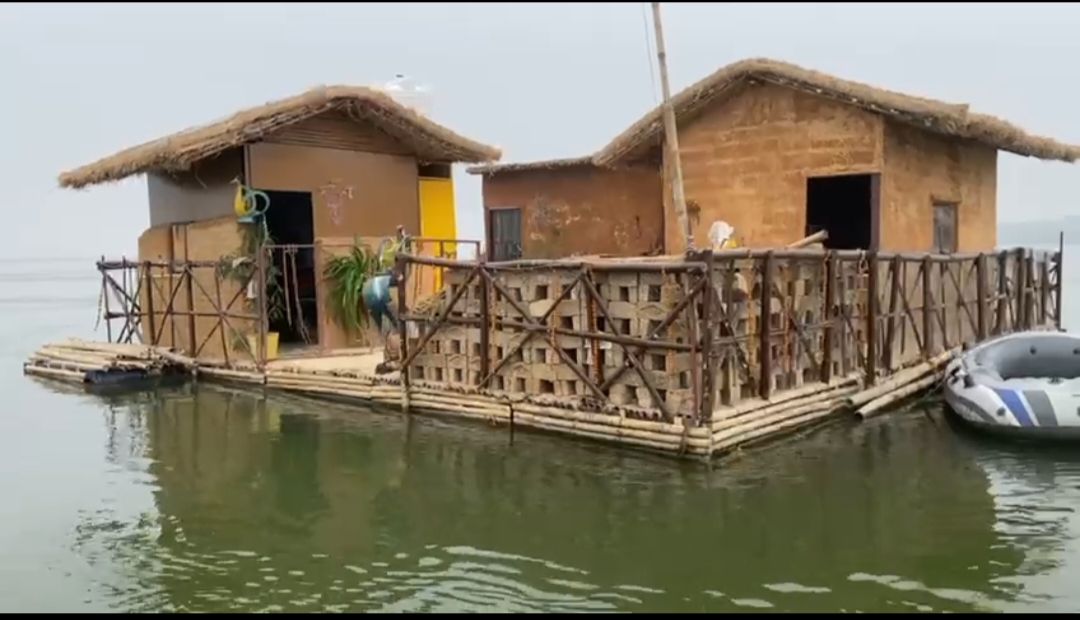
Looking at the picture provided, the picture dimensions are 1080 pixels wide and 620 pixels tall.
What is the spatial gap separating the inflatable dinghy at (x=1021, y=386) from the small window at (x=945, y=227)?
273cm

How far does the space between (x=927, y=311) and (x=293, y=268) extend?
8.83 meters

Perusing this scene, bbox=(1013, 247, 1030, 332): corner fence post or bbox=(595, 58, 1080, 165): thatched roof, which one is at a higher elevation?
bbox=(595, 58, 1080, 165): thatched roof

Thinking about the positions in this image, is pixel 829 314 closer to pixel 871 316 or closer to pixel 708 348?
pixel 871 316

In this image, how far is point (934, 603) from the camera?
5676 mm

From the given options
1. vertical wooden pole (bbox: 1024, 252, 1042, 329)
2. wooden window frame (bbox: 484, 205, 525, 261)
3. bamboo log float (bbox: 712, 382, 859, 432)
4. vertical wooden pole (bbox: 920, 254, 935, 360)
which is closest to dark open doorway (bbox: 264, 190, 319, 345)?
wooden window frame (bbox: 484, 205, 525, 261)

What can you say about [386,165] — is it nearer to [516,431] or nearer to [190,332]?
[190,332]

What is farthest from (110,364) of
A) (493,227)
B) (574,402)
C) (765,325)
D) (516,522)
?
(765,325)

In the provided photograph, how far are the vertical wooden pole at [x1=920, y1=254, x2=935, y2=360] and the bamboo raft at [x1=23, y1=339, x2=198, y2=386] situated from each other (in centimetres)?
1020

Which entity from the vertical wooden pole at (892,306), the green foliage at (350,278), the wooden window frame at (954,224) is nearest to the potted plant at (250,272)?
the green foliage at (350,278)

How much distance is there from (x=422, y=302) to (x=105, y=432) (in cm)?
387

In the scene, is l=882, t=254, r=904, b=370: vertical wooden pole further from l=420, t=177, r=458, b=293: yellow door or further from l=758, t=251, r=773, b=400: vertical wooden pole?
l=420, t=177, r=458, b=293: yellow door

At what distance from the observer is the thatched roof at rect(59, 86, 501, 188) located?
1338cm

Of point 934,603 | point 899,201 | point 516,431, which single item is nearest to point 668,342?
point 516,431

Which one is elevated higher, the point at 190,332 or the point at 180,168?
the point at 180,168
